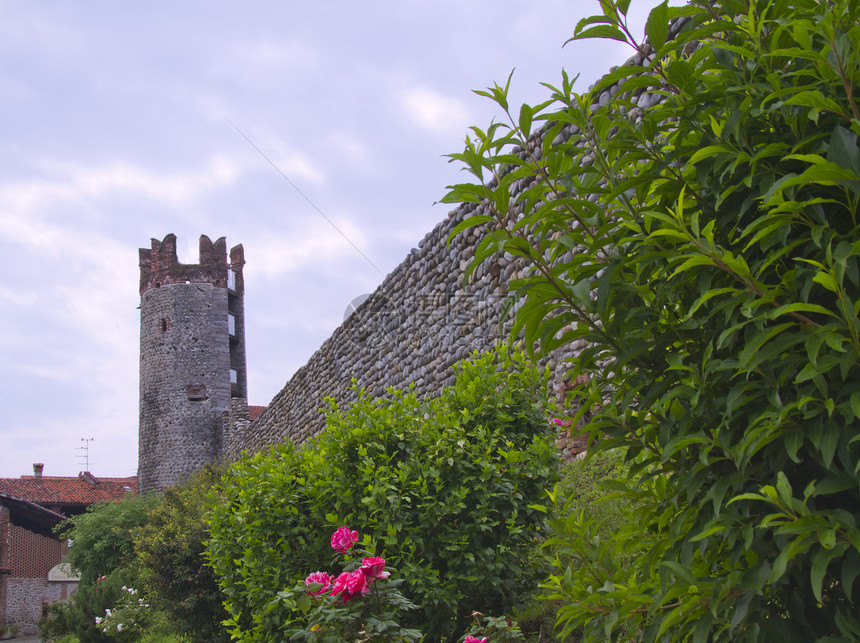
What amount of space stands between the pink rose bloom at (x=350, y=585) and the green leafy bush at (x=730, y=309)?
1610 millimetres

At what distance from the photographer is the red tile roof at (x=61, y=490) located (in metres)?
32.5

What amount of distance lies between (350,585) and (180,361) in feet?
86.5

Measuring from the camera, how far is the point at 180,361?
27797mm

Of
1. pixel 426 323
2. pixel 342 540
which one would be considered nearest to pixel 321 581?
pixel 342 540

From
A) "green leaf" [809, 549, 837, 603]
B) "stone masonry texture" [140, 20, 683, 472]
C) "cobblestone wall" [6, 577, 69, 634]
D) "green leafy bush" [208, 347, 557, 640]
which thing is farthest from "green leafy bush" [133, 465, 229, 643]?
"cobblestone wall" [6, 577, 69, 634]

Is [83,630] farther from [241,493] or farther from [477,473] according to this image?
[477,473]

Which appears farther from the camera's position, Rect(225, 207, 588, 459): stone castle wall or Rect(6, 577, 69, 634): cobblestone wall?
Rect(6, 577, 69, 634): cobblestone wall

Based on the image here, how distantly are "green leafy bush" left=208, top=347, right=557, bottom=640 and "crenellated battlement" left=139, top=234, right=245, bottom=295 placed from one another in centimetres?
2607

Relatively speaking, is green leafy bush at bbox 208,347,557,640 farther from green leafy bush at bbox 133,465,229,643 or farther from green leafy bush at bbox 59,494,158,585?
green leafy bush at bbox 59,494,158,585

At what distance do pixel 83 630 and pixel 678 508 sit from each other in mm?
14948

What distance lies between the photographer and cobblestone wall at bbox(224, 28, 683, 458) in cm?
713

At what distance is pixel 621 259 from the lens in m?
1.69

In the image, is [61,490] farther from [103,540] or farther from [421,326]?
[421,326]

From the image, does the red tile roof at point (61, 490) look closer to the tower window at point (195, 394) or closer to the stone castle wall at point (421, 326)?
the tower window at point (195, 394)
